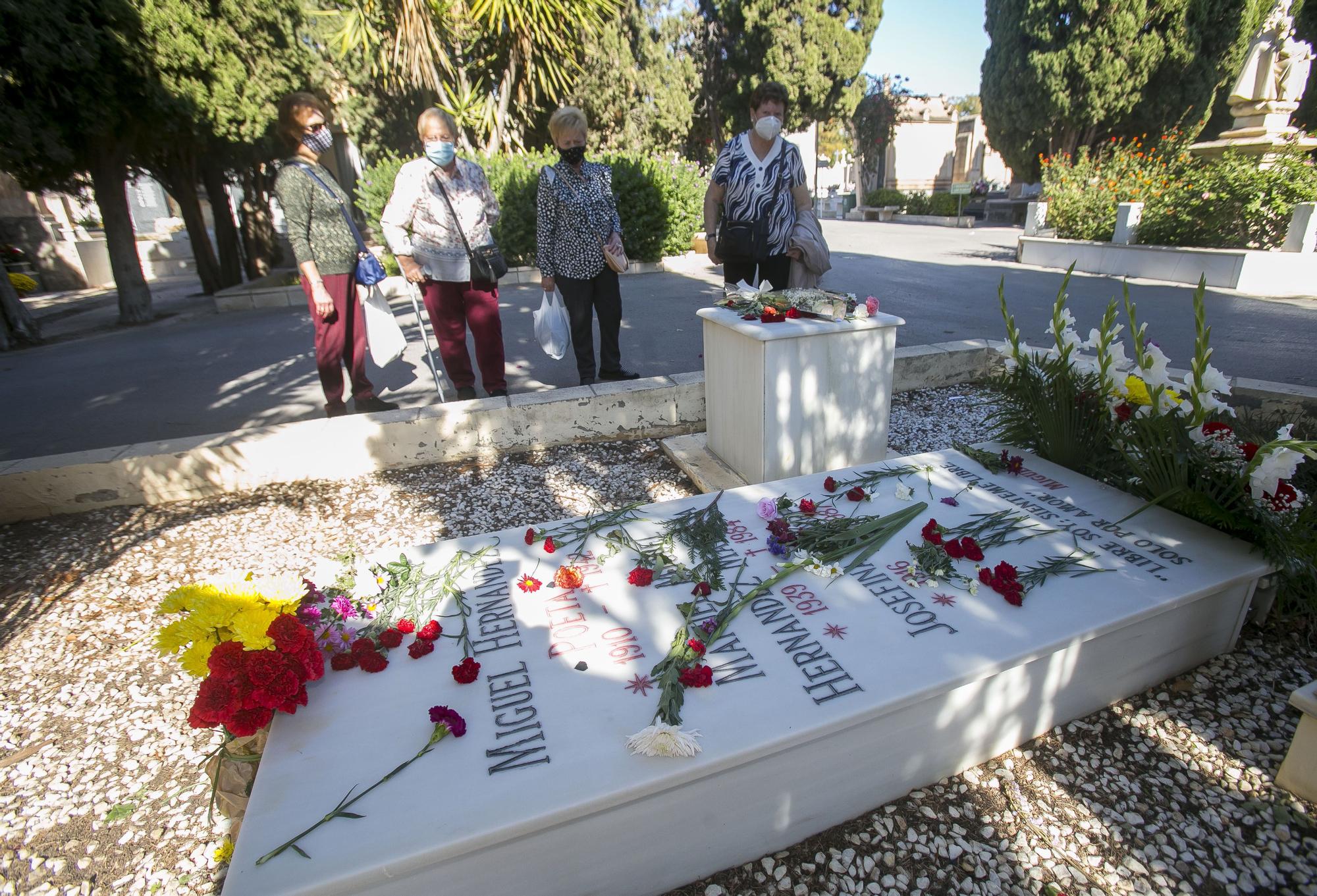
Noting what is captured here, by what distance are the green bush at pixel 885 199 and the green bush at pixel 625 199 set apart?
18980mm

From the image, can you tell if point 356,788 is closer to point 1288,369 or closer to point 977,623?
point 977,623

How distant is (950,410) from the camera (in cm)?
418

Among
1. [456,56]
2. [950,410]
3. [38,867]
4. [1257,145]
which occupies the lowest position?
[38,867]

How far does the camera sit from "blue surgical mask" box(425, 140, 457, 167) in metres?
3.64

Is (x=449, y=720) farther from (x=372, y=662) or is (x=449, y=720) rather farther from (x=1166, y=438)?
(x=1166, y=438)

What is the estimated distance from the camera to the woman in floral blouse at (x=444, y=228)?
3703 millimetres

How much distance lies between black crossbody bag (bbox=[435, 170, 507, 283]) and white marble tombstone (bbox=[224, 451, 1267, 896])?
217 centimetres

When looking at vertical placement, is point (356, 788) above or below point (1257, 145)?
below

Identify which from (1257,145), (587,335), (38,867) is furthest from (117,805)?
(1257,145)

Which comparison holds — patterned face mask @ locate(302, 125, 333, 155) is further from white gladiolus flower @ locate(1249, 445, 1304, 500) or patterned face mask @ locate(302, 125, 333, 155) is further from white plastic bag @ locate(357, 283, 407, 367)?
white gladiolus flower @ locate(1249, 445, 1304, 500)

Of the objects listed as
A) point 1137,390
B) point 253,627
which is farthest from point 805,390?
point 253,627

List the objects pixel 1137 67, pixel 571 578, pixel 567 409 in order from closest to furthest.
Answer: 1. pixel 571 578
2. pixel 567 409
3. pixel 1137 67

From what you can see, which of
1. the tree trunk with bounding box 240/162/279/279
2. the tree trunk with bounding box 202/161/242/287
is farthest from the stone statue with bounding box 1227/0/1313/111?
the tree trunk with bounding box 240/162/279/279

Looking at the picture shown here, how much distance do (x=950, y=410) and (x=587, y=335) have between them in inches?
90.7
